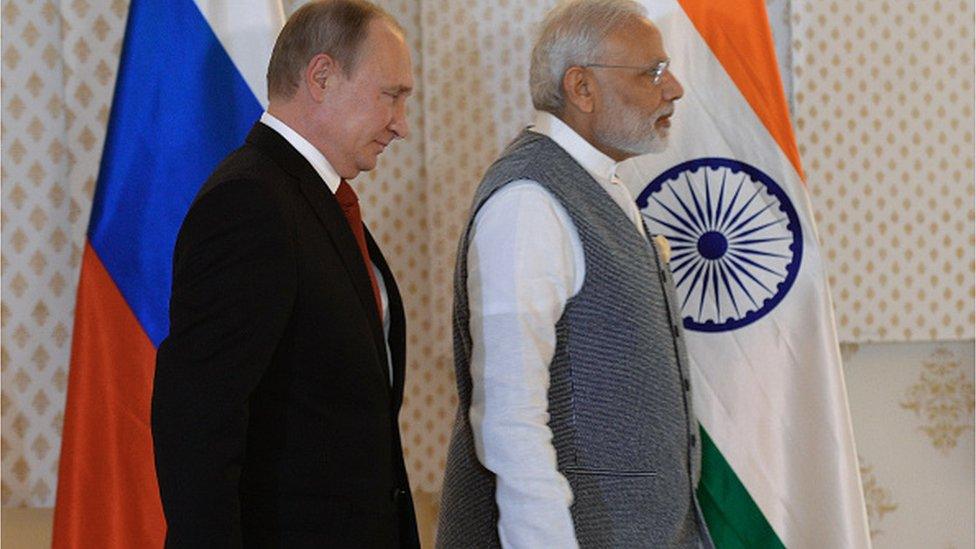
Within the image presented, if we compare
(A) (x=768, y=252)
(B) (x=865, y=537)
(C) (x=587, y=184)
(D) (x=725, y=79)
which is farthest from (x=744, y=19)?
(B) (x=865, y=537)

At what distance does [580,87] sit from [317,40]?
0.45 meters

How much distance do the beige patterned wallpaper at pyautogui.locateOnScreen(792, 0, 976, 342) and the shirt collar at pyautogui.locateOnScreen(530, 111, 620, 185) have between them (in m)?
1.00

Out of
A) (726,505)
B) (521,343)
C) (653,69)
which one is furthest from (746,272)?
(521,343)

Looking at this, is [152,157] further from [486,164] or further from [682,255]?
[682,255]

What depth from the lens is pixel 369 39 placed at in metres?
1.49

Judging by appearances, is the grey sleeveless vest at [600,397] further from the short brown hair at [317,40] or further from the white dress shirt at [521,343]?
the short brown hair at [317,40]

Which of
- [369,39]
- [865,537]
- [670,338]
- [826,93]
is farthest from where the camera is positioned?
[826,93]

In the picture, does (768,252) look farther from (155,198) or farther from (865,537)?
(155,198)

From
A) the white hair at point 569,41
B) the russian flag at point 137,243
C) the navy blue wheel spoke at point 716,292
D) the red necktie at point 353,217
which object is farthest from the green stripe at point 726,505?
the russian flag at point 137,243

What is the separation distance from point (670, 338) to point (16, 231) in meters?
1.20

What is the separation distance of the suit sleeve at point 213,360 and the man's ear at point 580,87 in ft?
2.04

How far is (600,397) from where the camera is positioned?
64.2 inches

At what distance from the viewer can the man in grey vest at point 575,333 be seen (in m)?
1.54

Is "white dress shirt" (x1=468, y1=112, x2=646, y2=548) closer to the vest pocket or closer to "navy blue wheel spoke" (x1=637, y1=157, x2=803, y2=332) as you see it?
the vest pocket
